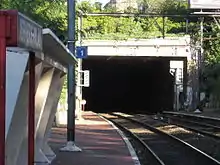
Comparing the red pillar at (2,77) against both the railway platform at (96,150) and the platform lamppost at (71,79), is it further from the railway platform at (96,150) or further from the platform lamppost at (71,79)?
the platform lamppost at (71,79)

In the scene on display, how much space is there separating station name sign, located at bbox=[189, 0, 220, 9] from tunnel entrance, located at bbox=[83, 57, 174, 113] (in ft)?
43.8

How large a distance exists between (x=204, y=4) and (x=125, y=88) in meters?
25.3

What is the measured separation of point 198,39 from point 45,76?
1688 inches

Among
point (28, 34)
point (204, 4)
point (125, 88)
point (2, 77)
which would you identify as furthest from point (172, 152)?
point (125, 88)

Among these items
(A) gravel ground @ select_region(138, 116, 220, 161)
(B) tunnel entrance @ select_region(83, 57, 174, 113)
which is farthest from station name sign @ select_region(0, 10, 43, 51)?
(B) tunnel entrance @ select_region(83, 57, 174, 113)

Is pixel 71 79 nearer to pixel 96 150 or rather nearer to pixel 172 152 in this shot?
pixel 96 150

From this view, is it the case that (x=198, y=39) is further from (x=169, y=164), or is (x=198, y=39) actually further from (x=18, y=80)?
(x=18, y=80)

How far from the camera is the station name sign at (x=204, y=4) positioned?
51750 millimetres

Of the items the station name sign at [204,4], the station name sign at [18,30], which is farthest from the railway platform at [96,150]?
the station name sign at [204,4]

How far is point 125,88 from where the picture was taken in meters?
75.2

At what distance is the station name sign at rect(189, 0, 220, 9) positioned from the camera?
5175 cm

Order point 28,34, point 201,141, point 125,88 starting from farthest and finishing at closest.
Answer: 1. point 125,88
2. point 201,141
3. point 28,34

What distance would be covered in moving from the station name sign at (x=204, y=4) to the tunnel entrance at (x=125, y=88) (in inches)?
525

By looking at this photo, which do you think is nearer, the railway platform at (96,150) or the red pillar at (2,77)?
the red pillar at (2,77)
